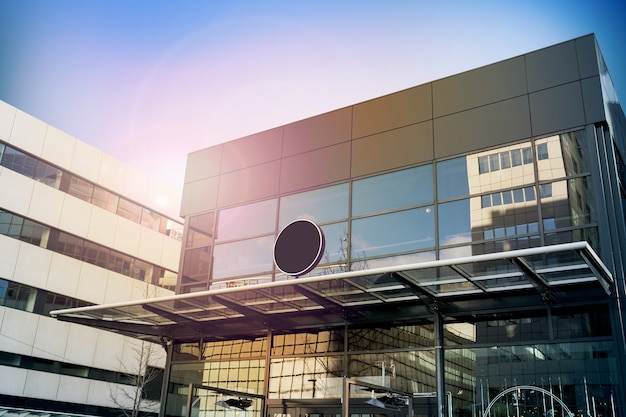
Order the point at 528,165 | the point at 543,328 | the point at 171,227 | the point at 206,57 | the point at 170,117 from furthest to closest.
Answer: the point at 170,117 < the point at 206,57 < the point at 171,227 < the point at 528,165 < the point at 543,328

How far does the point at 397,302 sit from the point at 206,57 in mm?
33440

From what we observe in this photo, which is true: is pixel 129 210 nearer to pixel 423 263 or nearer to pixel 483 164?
pixel 483 164

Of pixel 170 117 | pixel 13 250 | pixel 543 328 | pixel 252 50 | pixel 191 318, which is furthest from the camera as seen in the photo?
pixel 170 117

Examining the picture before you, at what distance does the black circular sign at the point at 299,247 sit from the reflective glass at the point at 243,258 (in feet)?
4.81

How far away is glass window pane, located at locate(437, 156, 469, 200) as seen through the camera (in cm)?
1267

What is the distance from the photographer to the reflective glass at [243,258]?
14.8 meters

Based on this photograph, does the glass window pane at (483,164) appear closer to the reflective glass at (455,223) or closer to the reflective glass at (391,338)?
the reflective glass at (455,223)

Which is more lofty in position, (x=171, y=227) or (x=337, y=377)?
(x=171, y=227)

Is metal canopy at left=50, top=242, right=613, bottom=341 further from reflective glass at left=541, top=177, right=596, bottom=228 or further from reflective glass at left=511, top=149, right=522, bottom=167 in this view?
reflective glass at left=511, top=149, right=522, bottom=167

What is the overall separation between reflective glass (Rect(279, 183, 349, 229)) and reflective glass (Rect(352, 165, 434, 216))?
33 centimetres

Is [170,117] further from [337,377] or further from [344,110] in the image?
[337,377]

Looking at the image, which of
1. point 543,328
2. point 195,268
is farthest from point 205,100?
point 543,328

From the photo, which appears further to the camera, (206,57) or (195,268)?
(206,57)

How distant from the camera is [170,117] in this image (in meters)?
46.2
